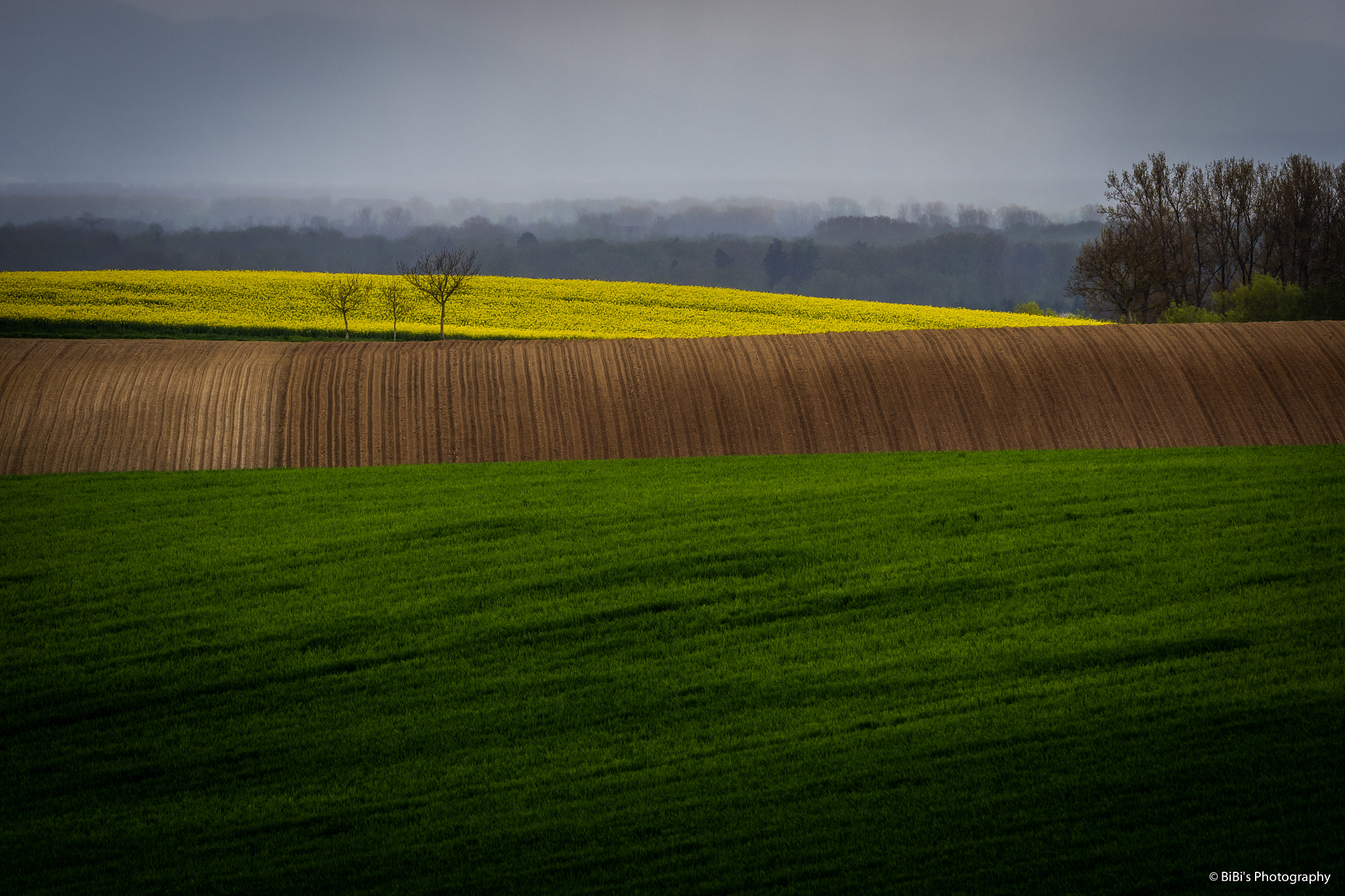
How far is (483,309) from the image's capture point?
3466 centimetres

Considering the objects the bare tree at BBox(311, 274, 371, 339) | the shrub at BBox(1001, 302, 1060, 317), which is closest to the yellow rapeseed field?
the bare tree at BBox(311, 274, 371, 339)

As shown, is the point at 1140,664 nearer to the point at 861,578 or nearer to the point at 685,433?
the point at 861,578

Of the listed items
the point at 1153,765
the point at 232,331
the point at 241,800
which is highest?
the point at 232,331

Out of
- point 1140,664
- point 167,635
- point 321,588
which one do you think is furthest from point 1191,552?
point 167,635

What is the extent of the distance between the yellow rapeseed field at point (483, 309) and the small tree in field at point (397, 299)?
468 mm

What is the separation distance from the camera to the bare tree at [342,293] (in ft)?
106

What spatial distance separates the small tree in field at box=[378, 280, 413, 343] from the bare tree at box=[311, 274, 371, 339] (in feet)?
2.13

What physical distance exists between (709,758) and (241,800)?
248 cm

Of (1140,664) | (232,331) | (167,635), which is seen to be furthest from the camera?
(232,331)

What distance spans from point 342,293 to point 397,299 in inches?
110

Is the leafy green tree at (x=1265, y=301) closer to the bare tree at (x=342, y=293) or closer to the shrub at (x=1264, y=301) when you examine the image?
the shrub at (x=1264, y=301)

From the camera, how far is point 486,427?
1487 centimetres

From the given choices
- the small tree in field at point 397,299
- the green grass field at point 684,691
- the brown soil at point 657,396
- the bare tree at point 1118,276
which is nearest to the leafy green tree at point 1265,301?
the bare tree at point 1118,276

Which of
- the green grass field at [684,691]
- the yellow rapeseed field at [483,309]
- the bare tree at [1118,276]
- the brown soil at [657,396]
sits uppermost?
the bare tree at [1118,276]
